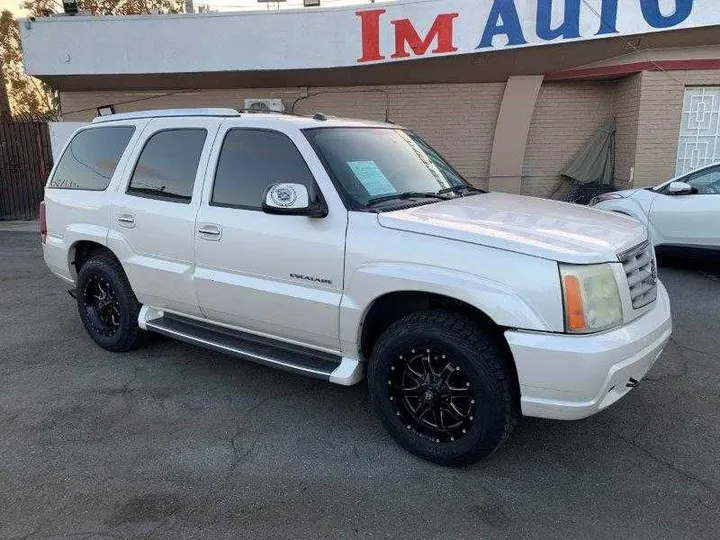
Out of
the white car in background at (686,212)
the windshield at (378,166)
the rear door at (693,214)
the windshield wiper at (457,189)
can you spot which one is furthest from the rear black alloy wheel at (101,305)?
the rear door at (693,214)

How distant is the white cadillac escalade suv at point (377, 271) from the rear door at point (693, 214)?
4.17 m

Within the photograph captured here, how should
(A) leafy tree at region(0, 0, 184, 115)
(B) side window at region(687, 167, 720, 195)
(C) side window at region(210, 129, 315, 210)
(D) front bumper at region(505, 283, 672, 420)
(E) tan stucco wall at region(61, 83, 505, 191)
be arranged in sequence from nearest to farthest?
1. (D) front bumper at region(505, 283, 672, 420)
2. (C) side window at region(210, 129, 315, 210)
3. (B) side window at region(687, 167, 720, 195)
4. (E) tan stucco wall at region(61, 83, 505, 191)
5. (A) leafy tree at region(0, 0, 184, 115)

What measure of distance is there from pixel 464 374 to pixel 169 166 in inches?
107

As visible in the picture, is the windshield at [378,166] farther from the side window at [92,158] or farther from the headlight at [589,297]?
the side window at [92,158]

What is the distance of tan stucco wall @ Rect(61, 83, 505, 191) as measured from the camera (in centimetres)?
1202

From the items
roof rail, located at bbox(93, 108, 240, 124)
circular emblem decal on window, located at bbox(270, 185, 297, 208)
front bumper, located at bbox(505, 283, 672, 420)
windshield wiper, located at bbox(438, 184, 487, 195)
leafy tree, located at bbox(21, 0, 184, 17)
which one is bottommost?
front bumper, located at bbox(505, 283, 672, 420)

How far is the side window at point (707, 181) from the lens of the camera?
23.5 ft

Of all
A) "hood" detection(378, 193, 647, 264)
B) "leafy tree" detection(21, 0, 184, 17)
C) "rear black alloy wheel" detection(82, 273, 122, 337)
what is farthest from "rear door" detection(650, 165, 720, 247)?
"leafy tree" detection(21, 0, 184, 17)

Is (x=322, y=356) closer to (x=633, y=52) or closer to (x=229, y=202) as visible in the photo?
(x=229, y=202)

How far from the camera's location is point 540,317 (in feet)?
9.25

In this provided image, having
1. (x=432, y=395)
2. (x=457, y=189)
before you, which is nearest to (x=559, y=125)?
(x=457, y=189)

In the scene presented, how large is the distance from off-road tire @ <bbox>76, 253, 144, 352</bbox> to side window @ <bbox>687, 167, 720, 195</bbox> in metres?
6.72

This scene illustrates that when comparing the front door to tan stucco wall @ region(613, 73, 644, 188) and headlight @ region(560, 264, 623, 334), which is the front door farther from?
tan stucco wall @ region(613, 73, 644, 188)

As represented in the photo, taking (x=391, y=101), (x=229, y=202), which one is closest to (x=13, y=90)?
(x=391, y=101)
